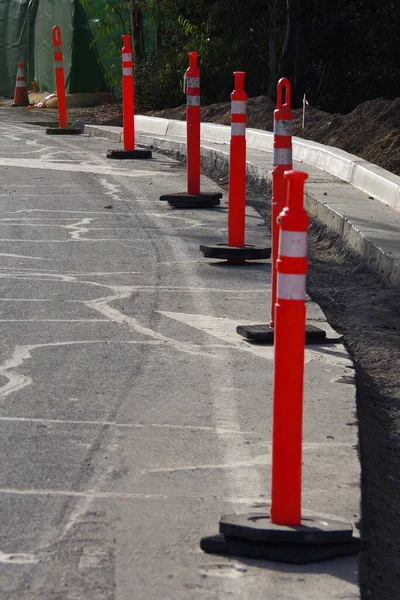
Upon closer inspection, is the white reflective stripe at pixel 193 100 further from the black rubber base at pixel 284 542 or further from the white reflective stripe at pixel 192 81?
the black rubber base at pixel 284 542

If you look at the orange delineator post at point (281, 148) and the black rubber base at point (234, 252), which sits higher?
the orange delineator post at point (281, 148)

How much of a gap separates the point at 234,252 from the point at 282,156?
2.10 meters

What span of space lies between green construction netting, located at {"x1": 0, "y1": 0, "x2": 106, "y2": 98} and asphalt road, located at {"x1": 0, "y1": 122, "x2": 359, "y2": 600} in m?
14.6

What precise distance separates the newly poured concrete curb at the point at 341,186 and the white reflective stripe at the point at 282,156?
5.48ft

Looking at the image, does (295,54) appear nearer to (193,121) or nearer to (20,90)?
(193,121)

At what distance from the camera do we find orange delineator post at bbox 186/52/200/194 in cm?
998

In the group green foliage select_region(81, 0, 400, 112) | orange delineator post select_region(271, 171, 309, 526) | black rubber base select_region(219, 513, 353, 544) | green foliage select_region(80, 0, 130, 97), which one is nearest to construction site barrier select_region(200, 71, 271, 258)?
orange delineator post select_region(271, 171, 309, 526)

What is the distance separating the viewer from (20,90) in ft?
79.2

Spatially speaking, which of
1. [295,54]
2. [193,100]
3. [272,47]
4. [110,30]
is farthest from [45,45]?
[193,100]

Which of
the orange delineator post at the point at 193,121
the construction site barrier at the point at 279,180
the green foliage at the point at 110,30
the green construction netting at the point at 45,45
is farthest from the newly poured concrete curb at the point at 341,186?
the green construction netting at the point at 45,45

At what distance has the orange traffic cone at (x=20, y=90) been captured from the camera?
23844 millimetres

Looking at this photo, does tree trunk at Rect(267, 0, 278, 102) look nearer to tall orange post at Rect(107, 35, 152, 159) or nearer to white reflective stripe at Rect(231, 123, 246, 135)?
tall orange post at Rect(107, 35, 152, 159)

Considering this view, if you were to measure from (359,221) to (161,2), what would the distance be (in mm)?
11751

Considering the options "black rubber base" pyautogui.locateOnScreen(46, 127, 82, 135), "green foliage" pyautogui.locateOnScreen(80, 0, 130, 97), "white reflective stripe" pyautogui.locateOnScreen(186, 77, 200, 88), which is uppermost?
"green foliage" pyautogui.locateOnScreen(80, 0, 130, 97)
